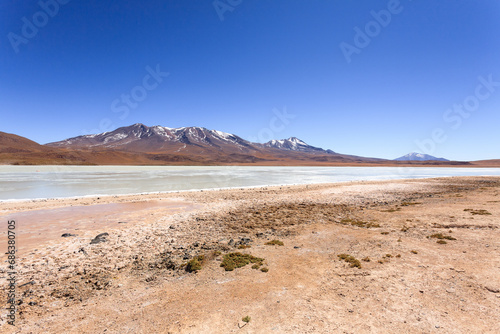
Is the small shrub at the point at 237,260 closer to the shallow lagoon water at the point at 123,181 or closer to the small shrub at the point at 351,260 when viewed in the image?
the small shrub at the point at 351,260

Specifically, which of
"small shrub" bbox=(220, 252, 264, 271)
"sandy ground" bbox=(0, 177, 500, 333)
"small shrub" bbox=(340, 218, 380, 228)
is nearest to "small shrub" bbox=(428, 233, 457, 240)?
"sandy ground" bbox=(0, 177, 500, 333)

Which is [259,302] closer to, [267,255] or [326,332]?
[326,332]

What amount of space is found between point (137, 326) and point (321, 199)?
646 inches

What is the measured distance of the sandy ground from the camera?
14.3ft

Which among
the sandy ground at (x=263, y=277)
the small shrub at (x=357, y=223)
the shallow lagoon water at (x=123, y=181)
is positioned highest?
the shallow lagoon water at (x=123, y=181)

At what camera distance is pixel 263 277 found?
614 centimetres

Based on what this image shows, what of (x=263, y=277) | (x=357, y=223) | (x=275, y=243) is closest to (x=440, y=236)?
(x=357, y=223)

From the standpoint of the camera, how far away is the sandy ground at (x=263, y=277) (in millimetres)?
4367

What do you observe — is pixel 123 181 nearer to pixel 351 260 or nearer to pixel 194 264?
pixel 194 264

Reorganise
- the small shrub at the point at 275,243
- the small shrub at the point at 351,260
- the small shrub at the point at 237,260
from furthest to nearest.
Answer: the small shrub at the point at 275,243 → the small shrub at the point at 237,260 → the small shrub at the point at 351,260

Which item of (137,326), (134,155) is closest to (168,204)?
(137,326)

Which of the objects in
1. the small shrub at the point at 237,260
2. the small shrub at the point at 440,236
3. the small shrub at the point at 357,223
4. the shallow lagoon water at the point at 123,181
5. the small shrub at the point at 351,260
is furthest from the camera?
the shallow lagoon water at the point at 123,181

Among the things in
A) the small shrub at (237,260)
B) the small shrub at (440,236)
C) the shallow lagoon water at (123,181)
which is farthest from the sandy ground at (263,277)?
the shallow lagoon water at (123,181)

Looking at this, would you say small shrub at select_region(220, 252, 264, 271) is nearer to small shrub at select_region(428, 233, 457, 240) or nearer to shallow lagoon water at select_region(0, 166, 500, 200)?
small shrub at select_region(428, 233, 457, 240)
